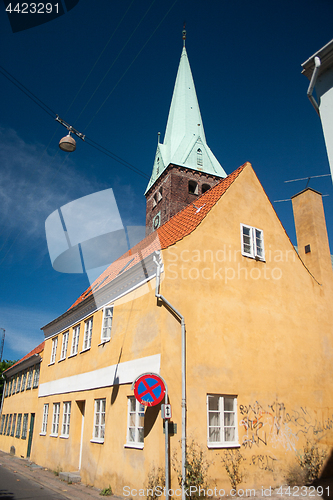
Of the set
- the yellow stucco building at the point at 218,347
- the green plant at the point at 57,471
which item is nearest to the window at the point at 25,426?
the yellow stucco building at the point at 218,347

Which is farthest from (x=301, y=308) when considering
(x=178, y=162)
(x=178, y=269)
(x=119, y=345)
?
(x=178, y=162)

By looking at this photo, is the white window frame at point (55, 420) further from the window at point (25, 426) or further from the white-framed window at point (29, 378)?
the white-framed window at point (29, 378)

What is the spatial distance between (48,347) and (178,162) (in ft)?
53.3

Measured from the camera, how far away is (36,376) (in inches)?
902

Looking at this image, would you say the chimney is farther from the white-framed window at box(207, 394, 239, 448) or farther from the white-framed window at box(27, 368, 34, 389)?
the white-framed window at box(27, 368, 34, 389)

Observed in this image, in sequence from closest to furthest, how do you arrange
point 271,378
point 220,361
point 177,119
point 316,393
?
point 220,361, point 271,378, point 316,393, point 177,119

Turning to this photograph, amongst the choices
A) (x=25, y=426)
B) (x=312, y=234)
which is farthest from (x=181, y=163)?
(x=25, y=426)

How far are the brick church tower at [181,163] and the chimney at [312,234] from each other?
1165cm

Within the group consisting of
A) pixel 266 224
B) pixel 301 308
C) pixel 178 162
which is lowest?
pixel 301 308

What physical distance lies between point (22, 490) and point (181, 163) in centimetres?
2297

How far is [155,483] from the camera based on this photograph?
30.0 ft

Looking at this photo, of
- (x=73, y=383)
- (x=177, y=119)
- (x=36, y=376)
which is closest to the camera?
(x=73, y=383)

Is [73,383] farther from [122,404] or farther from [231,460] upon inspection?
[231,460]

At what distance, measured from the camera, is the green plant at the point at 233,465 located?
32.3 feet
